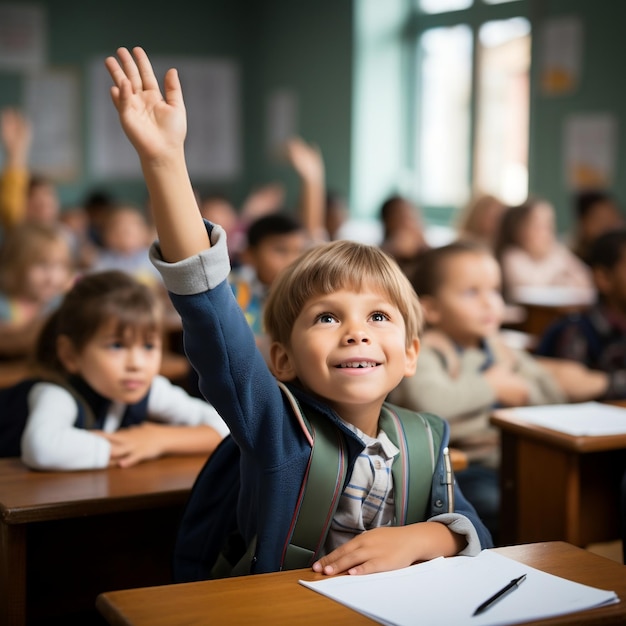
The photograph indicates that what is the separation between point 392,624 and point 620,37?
5856 millimetres

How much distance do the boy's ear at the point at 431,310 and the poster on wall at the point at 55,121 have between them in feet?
25.0

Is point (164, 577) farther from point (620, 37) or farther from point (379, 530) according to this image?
point (620, 37)

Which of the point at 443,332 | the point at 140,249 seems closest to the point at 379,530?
the point at 443,332

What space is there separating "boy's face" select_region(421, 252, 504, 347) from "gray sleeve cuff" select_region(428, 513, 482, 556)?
1.43 meters

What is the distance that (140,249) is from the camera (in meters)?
6.57

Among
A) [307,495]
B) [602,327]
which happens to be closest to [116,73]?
[307,495]

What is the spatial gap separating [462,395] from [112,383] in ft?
3.19

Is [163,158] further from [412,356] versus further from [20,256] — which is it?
[20,256]

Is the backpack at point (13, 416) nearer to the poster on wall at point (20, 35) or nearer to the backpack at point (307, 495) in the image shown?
the backpack at point (307, 495)

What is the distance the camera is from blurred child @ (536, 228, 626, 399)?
3445 mm

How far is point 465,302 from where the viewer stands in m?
2.96

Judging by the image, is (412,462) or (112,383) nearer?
(412,462)

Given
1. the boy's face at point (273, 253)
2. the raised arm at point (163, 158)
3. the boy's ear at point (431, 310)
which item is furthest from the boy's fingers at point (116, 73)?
the boy's face at point (273, 253)

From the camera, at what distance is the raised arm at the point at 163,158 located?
4.42ft
